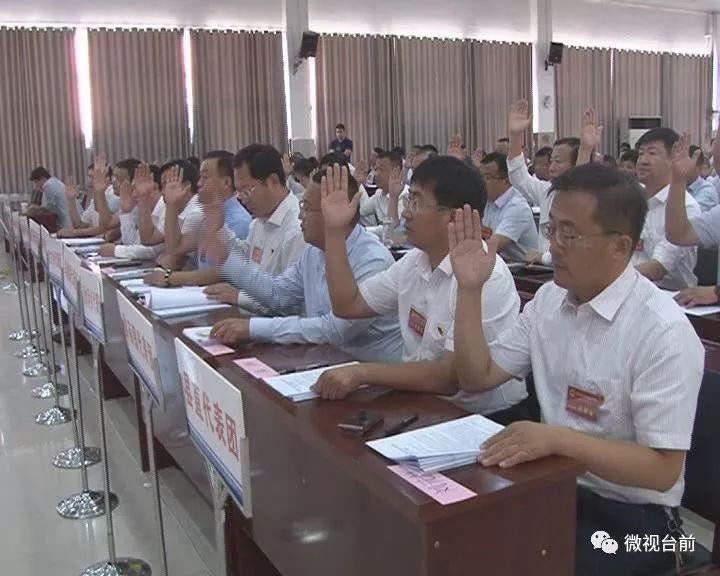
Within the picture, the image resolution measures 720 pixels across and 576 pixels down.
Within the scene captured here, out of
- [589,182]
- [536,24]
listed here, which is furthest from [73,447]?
[536,24]

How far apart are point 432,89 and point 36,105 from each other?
224 inches

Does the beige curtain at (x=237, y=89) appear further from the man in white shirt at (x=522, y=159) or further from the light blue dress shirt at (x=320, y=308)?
the light blue dress shirt at (x=320, y=308)

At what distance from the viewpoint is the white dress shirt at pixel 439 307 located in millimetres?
1948

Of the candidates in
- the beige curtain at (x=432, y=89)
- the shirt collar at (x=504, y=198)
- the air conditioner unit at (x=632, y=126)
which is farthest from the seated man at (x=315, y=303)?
the air conditioner unit at (x=632, y=126)

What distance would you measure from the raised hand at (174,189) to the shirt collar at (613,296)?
2.67 m

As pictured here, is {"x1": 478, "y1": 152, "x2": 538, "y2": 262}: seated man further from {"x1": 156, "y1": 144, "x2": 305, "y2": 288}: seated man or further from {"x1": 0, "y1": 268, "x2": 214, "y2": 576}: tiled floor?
{"x1": 0, "y1": 268, "x2": 214, "y2": 576}: tiled floor

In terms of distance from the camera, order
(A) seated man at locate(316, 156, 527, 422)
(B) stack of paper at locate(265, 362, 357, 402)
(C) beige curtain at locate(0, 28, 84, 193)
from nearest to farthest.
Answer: (B) stack of paper at locate(265, 362, 357, 402) → (A) seated man at locate(316, 156, 527, 422) → (C) beige curtain at locate(0, 28, 84, 193)

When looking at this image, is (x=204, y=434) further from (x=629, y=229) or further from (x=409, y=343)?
(x=629, y=229)

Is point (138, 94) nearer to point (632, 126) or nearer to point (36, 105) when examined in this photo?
point (36, 105)

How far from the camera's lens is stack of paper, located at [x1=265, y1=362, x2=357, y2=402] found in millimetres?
1659

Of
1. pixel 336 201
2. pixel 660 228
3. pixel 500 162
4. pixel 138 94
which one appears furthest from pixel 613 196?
pixel 138 94

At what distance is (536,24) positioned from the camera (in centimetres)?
1255

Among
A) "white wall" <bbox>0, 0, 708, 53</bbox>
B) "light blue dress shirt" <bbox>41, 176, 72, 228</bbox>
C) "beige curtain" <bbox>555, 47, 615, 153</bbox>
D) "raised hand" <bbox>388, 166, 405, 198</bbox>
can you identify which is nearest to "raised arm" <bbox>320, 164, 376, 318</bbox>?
"raised hand" <bbox>388, 166, 405, 198</bbox>

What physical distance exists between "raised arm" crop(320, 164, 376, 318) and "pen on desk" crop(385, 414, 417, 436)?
0.81 m
